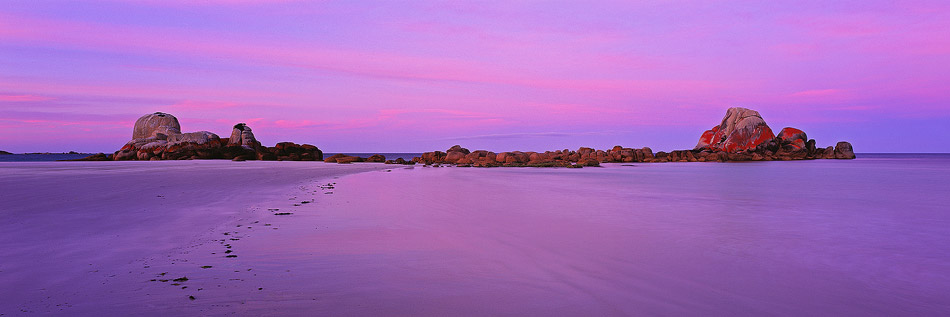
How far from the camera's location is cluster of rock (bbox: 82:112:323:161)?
1893 inches

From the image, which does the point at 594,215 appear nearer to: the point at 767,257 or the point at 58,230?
the point at 767,257

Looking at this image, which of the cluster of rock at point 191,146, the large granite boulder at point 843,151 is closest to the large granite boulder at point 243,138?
the cluster of rock at point 191,146

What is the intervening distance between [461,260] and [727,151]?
77.0 meters

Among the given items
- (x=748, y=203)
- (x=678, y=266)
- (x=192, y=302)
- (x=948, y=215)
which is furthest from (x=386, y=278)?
(x=948, y=215)

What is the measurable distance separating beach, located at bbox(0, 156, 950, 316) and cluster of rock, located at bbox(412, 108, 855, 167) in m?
37.2

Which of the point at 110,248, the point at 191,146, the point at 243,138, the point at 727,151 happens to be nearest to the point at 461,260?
the point at 110,248

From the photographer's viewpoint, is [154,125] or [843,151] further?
[843,151]

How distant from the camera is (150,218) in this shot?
26.3ft

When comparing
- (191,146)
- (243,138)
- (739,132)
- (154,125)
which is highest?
(739,132)

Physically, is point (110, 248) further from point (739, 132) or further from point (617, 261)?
point (739, 132)

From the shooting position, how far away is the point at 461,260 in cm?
546

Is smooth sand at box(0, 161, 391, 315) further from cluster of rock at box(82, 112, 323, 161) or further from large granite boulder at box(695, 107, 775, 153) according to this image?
large granite boulder at box(695, 107, 775, 153)

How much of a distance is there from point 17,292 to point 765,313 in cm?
591

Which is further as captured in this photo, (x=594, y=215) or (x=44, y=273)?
(x=594, y=215)
